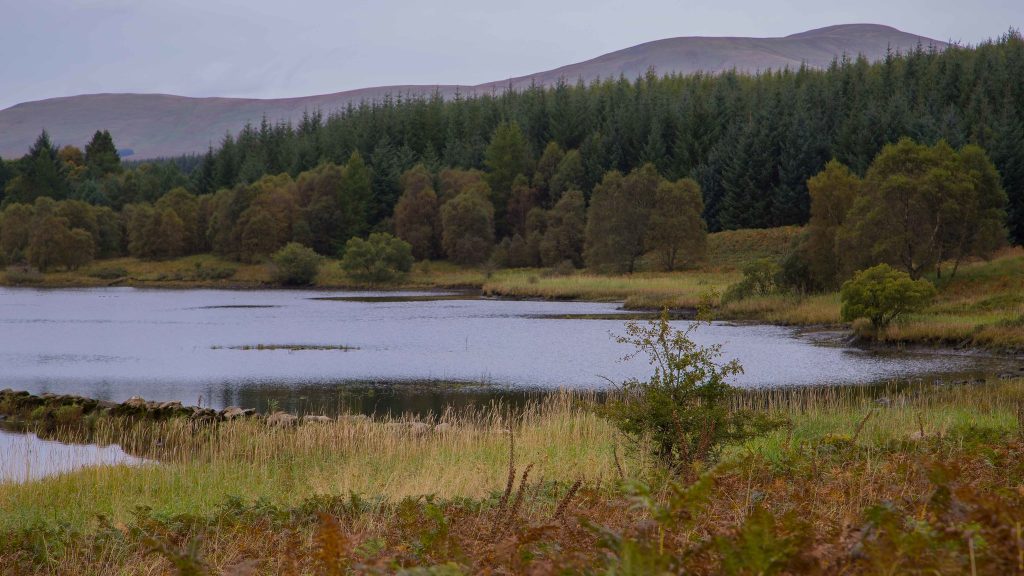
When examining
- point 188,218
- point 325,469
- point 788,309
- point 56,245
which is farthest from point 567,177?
point 325,469

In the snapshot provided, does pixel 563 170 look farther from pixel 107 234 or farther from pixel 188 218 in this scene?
pixel 107 234

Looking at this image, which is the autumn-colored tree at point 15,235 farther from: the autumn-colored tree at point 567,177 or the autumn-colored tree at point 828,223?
the autumn-colored tree at point 828,223

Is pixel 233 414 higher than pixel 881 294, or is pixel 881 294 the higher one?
pixel 881 294

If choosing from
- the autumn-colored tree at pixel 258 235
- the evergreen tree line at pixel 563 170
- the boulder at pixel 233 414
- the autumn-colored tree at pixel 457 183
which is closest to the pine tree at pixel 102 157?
the evergreen tree line at pixel 563 170

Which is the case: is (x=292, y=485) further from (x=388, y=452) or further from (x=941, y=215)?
(x=941, y=215)

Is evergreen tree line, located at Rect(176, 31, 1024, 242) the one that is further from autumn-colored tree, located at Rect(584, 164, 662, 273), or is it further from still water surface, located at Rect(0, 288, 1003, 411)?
still water surface, located at Rect(0, 288, 1003, 411)

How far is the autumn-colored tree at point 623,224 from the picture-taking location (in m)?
84.6

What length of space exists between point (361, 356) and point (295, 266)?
5836 centimetres

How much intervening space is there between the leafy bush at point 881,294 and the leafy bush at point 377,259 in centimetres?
5632

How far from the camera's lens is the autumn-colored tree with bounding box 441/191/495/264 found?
100250 mm

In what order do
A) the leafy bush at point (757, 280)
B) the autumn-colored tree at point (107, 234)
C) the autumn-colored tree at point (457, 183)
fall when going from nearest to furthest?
the leafy bush at point (757, 280)
the autumn-colored tree at point (457, 183)
the autumn-colored tree at point (107, 234)

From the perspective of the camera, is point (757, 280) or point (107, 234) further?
point (107, 234)

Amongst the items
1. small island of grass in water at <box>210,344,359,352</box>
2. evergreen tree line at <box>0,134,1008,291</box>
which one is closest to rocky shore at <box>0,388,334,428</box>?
small island of grass in water at <box>210,344,359,352</box>

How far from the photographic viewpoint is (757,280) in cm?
5859
